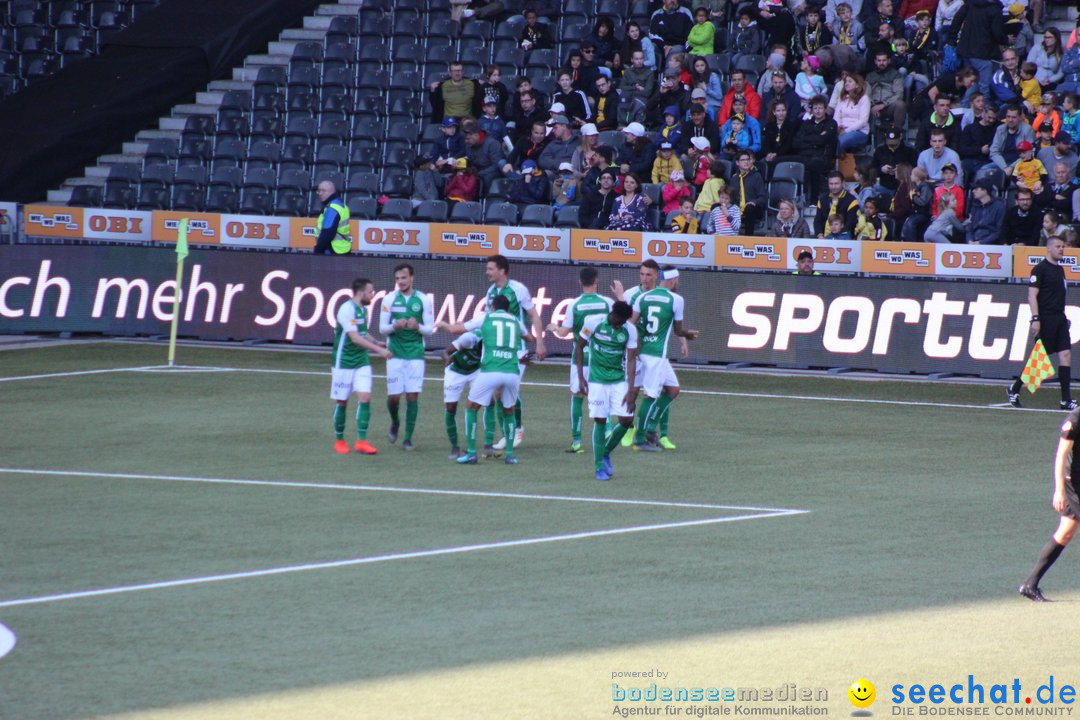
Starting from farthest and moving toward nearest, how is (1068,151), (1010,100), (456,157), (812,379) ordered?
(456,157) < (1010,100) < (1068,151) < (812,379)

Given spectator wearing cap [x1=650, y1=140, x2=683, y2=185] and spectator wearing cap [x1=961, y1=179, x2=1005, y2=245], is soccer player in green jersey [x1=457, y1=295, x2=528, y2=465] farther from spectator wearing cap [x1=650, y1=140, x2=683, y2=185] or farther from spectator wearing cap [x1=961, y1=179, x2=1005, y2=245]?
spectator wearing cap [x1=650, y1=140, x2=683, y2=185]

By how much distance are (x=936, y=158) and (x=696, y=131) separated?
4.55 metres

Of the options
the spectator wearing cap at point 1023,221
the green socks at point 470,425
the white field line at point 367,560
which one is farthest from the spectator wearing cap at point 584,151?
the white field line at point 367,560

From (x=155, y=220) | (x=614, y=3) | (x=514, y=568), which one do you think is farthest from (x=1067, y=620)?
(x=614, y=3)

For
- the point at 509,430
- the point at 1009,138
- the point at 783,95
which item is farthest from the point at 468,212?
the point at 509,430

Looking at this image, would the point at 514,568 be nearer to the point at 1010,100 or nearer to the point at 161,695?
the point at 161,695

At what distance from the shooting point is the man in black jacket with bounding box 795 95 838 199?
2809cm

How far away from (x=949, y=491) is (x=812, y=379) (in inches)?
341

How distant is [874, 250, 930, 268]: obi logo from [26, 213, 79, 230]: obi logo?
14437 mm

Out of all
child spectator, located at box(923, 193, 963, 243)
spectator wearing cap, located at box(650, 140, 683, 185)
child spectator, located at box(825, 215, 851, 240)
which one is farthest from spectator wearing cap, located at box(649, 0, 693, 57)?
child spectator, located at box(923, 193, 963, 243)

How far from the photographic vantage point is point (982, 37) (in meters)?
28.6

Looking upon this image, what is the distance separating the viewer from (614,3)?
33.0m

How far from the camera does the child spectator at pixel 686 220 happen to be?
88.1 feet

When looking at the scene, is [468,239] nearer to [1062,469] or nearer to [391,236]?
[391,236]
